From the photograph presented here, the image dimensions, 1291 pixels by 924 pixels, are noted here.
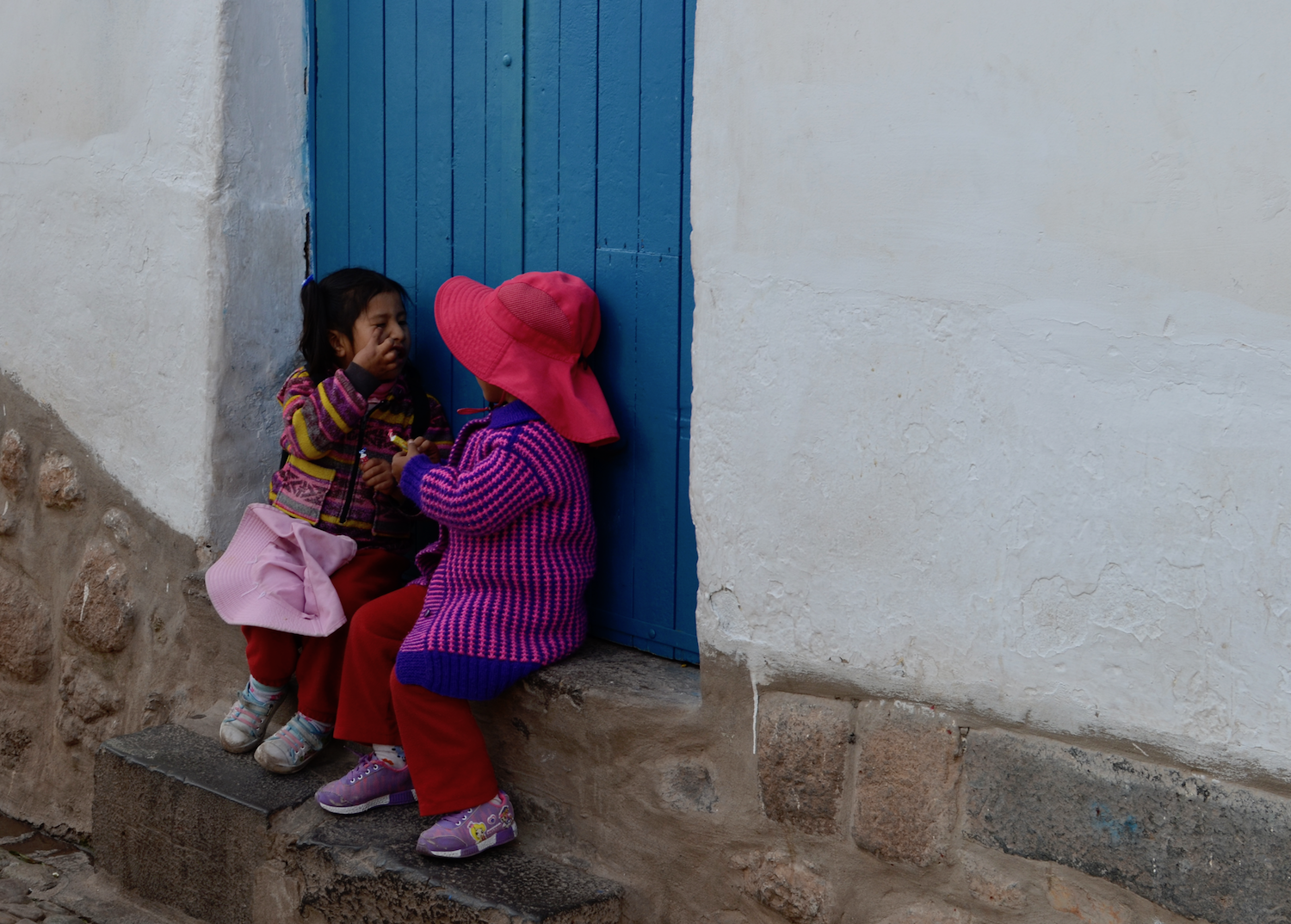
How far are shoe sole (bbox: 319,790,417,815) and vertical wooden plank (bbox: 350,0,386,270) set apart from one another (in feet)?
4.26

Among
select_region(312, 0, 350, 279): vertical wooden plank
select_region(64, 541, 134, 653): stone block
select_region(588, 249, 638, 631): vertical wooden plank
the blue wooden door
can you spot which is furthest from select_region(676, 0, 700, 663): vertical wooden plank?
select_region(64, 541, 134, 653): stone block

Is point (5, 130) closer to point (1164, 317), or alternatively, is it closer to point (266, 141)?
point (266, 141)

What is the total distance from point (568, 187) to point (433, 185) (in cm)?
44

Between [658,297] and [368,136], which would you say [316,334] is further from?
[658,297]

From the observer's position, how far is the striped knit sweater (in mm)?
2561

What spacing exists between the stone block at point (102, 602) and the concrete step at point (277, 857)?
0.39 meters

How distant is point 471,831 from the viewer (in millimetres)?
2562

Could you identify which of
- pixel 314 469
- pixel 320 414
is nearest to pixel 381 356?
pixel 320 414

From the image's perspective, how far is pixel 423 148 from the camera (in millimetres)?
3062

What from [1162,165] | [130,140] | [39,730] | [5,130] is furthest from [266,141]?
[1162,165]

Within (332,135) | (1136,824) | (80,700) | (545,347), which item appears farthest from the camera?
(80,700)

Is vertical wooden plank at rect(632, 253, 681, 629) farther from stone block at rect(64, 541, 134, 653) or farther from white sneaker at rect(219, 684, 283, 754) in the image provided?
stone block at rect(64, 541, 134, 653)

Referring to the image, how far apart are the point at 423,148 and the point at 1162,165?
5.99 feet

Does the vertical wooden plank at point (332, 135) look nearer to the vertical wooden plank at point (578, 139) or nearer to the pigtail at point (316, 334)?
Answer: the pigtail at point (316, 334)
